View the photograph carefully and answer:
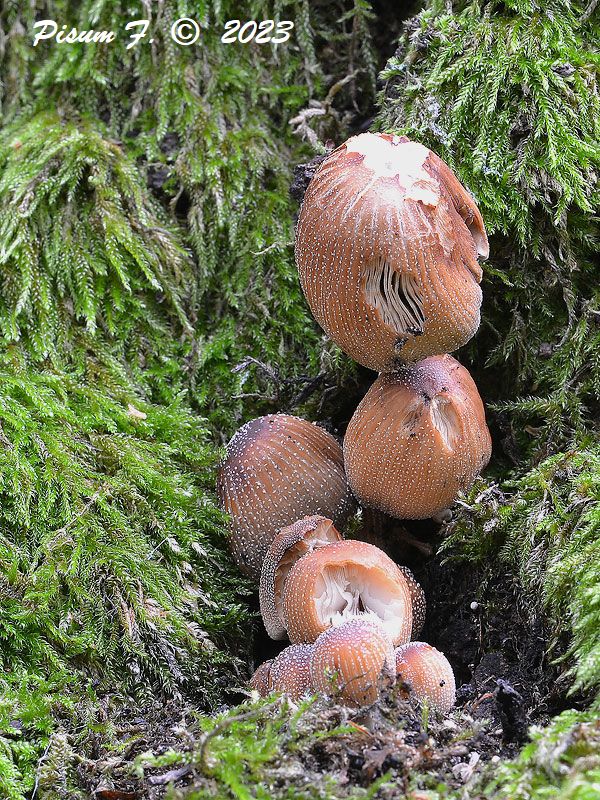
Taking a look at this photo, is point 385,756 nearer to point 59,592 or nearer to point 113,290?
point 59,592

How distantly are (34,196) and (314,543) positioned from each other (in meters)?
1.81

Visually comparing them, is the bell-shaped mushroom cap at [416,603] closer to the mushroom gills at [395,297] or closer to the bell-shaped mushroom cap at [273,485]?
the bell-shaped mushroom cap at [273,485]

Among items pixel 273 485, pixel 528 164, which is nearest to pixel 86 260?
pixel 273 485

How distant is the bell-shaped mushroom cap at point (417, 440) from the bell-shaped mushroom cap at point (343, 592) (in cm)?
28

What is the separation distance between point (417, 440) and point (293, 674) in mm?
744

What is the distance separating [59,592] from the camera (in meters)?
2.32

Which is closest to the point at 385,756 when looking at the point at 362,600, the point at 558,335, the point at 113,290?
the point at 362,600

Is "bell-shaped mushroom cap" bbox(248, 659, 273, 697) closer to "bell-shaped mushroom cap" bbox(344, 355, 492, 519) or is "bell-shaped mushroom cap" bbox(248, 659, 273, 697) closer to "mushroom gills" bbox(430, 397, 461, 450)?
"bell-shaped mushroom cap" bbox(344, 355, 492, 519)

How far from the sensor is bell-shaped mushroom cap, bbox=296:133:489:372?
1.97 meters

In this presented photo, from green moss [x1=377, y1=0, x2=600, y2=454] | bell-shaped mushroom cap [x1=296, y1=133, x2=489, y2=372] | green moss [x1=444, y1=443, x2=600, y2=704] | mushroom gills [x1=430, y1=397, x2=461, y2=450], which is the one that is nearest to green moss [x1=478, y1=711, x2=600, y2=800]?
green moss [x1=444, y1=443, x2=600, y2=704]

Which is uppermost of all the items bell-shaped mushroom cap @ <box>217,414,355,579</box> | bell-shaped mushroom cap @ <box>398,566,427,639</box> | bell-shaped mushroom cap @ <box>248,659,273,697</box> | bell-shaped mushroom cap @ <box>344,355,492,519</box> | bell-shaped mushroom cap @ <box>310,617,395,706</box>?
bell-shaped mushroom cap @ <box>344,355,492,519</box>

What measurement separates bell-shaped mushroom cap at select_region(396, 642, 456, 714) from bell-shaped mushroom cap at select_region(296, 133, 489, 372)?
2.59ft

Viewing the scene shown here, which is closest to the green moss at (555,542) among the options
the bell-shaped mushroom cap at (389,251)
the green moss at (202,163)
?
the bell-shaped mushroom cap at (389,251)

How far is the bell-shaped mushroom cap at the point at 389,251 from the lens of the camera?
1975 millimetres
